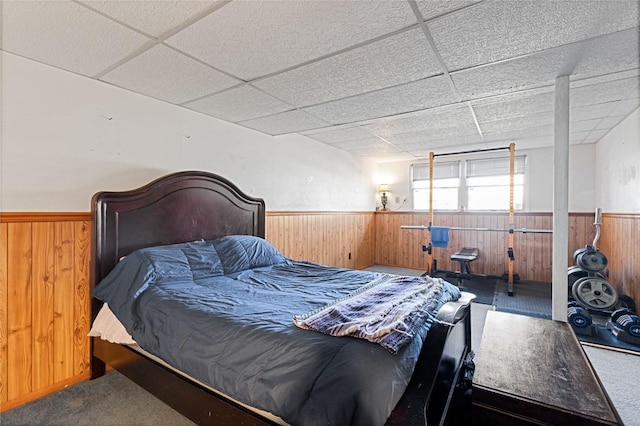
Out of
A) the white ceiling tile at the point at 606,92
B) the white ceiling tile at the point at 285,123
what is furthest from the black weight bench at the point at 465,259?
the white ceiling tile at the point at 285,123

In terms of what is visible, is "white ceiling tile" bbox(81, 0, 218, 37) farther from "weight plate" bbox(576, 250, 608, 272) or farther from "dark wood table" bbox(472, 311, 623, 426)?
"weight plate" bbox(576, 250, 608, 272)

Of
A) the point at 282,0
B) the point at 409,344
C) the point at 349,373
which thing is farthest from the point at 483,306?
the point at 282,0

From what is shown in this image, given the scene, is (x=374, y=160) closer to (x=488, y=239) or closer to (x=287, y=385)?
(x=488, y=239)

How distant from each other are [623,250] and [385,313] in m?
3.73

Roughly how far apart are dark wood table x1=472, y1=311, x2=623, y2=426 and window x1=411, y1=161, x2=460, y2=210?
4.61 m

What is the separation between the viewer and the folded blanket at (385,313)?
53.7 inches

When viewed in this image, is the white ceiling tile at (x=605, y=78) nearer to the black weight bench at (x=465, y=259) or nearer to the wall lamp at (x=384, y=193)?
the black weight bench at (x=465, y=259)

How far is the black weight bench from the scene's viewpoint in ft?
16.7

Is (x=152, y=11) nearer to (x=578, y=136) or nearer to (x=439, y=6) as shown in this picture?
(x=439, y=6)

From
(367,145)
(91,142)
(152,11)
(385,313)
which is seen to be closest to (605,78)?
(385,313)

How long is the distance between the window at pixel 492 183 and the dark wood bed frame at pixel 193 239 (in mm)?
4256

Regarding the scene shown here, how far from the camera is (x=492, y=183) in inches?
229

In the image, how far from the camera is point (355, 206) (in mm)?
6035

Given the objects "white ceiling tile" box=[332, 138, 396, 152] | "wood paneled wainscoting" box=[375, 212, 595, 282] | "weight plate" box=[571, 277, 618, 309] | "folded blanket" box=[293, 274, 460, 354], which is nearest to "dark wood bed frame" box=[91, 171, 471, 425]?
Result: "folded blanket" box=[293, 274, 460, 354]
